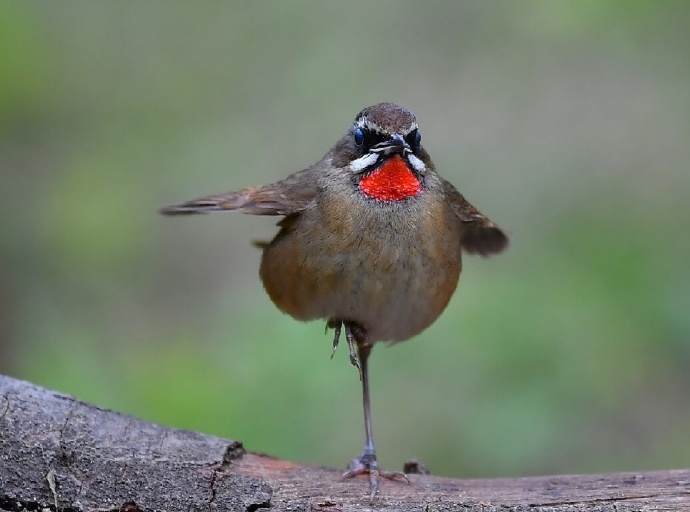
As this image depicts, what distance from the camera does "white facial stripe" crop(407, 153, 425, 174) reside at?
5622mm

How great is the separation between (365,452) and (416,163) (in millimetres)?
1717

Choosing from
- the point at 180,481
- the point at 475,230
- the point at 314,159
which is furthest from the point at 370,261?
the point at 314,159

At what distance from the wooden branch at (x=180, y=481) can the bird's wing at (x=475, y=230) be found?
1691 mm

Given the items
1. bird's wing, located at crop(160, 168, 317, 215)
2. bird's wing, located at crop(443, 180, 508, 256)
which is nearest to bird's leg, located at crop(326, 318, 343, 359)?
bird's wing, located at crop(160, 168, 317, 215)

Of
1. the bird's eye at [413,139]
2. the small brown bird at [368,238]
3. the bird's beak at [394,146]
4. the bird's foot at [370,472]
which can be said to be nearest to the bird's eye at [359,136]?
the small brown bird at [368,238]

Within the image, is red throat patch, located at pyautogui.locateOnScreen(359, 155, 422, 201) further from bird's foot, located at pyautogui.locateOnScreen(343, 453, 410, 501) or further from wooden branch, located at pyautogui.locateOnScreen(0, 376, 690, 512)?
wooden branch, located at pyautogui.locateOnScreen(0, 376, 690, 512)

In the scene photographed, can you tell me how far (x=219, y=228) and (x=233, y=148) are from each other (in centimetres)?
107

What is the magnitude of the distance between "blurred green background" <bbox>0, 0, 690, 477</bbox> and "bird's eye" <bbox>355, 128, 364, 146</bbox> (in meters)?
3.03

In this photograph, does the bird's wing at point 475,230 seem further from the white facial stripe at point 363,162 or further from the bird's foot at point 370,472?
the bird's foot at point 370,472

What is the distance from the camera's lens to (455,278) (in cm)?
A: 577

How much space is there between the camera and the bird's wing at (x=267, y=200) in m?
5.80

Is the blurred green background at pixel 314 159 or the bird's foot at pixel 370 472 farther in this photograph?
the blurred green background at pixel 314 159

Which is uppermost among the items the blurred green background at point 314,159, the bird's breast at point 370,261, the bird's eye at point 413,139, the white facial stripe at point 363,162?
the blurred green background at point 314,159

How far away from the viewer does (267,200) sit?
5.88 metres
